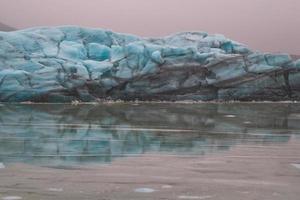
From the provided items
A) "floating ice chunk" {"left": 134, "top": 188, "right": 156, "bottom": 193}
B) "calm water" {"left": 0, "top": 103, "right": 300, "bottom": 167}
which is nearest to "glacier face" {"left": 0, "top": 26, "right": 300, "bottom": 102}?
"calm water" {"left": 0, "top": 103, "right": 300, "bottom": 167}

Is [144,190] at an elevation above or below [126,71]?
below

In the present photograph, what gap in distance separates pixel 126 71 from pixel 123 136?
7.37m

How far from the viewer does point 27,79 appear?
11641mm

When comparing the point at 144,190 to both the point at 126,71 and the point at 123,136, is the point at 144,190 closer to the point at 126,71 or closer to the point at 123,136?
the point at 123,136

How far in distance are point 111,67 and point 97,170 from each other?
9238 millimetres

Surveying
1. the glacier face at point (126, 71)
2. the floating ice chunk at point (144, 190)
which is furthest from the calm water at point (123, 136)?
the glacier face at point (126, 71)

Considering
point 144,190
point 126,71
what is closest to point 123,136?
point 144,190

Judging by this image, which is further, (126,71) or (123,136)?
(126,71)

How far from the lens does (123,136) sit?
539 cm

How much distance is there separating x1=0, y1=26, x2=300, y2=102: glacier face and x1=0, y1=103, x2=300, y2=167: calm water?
4.25 m

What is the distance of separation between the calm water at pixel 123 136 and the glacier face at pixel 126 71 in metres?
4.25

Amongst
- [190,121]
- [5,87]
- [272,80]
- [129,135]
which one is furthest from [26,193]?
[272,80]

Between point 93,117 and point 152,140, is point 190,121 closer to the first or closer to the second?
point 93,117

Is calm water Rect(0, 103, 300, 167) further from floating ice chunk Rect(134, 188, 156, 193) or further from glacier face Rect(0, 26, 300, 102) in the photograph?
glacier face Rect(0, 26, 300, 102)
